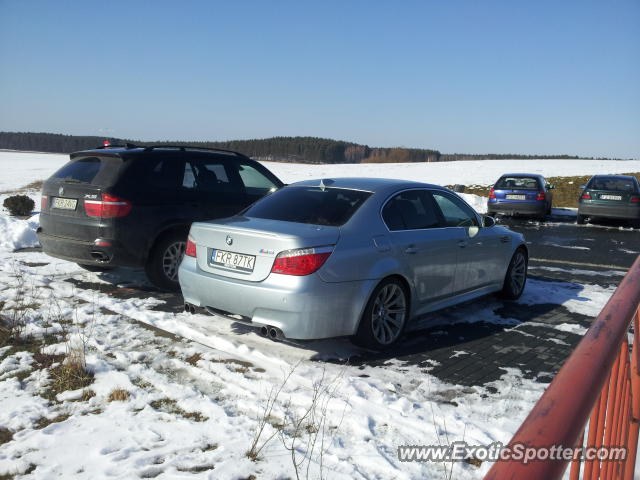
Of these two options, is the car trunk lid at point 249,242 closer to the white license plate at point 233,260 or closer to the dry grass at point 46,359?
the white license plate at point 233,260

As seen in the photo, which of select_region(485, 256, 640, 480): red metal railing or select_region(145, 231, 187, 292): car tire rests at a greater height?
select_region(485, 256, 640, 480): red metal railing

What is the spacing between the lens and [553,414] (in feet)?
3.40

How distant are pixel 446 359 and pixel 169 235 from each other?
12.3 feet

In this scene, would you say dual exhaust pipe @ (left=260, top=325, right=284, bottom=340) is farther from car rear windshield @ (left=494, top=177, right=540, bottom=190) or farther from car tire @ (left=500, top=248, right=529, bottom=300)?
car rear windshield @ (left=494, top=177, right=540, bottom=190)

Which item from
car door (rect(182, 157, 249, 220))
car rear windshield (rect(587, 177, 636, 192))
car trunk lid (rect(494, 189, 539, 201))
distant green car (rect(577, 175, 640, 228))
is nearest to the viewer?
car door (rect(182, 157, 249, 220))

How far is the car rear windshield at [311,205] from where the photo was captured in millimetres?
5096

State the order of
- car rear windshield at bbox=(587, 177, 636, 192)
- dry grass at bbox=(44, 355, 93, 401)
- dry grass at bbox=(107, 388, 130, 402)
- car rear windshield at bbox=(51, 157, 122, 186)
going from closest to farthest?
dry grass at bbox=(107, 388, 130, 402) → dry grass at bbox=(44, 355, 93, 401) → car rear windshield at bbox=(51, 157, 122, 186) → car rear windshield at bbox=(587, 177, 636, 192)

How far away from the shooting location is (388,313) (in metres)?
5.21

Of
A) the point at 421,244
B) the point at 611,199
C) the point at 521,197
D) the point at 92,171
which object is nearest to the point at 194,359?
the point at 421,244

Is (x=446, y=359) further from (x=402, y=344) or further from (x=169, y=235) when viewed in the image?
(x=169, y=235)

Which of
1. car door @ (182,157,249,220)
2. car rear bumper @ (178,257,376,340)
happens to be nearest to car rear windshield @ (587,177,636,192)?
car door @ (182,157,249,220)

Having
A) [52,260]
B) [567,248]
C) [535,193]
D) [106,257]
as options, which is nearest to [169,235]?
[106,257]

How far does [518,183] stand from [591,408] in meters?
18.1

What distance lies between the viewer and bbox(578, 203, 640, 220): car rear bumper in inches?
634
